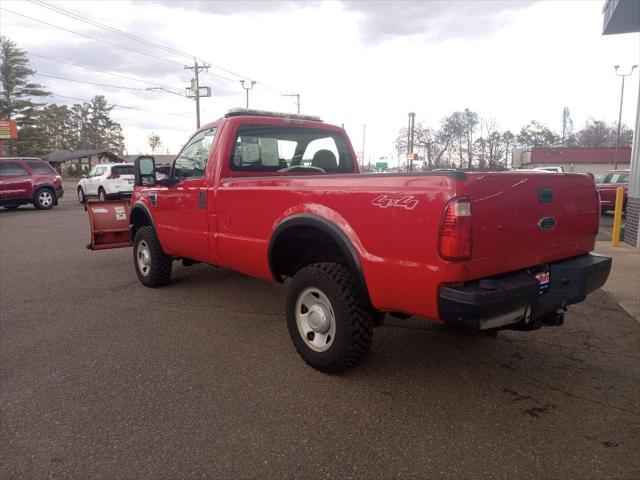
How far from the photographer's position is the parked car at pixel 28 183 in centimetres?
1680

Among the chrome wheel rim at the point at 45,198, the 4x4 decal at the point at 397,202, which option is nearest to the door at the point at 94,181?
the chrome wheel rim at the point at 45,198

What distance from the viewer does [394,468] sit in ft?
8.02

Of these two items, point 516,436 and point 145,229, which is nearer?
point 516,436

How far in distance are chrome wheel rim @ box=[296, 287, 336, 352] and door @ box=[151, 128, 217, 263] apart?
147cm

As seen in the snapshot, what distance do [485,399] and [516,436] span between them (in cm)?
45

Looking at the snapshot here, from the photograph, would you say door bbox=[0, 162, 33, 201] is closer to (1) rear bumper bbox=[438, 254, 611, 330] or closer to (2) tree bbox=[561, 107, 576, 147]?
(1) rear bumper bbox=[438, 254, 611, 330]

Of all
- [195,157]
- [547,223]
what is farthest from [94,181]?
[547,223]

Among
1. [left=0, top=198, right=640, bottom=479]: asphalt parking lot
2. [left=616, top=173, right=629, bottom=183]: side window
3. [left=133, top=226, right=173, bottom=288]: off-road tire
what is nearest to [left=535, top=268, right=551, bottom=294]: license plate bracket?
[left=0, top=198, right=640, bottom=479]: asphalt parking lot

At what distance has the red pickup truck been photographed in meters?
2.65

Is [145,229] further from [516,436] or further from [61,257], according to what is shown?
[516,436]

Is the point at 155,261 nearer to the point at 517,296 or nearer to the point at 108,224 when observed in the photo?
the point at 108,224

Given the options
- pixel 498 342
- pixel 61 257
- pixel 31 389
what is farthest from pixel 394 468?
pixel 61 257

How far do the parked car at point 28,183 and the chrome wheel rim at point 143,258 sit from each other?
44.6 ft

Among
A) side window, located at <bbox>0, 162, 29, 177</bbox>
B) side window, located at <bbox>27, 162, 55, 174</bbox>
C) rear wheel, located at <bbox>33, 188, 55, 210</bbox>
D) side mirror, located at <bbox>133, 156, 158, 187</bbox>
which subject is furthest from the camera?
rear wheel, located at <bbox>33, 188, 55, 210</bbox>
